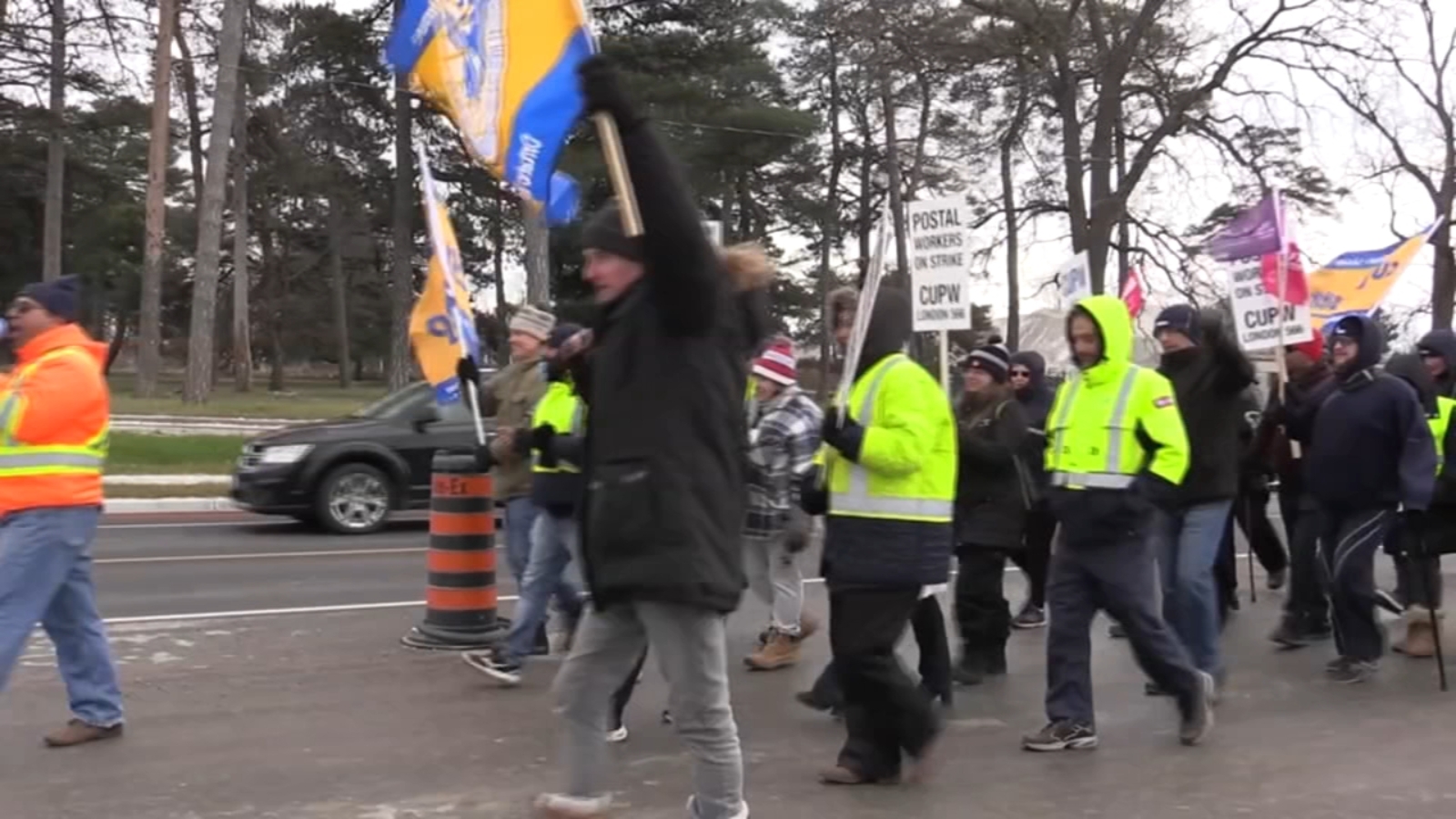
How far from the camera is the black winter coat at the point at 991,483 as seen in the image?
750 cm

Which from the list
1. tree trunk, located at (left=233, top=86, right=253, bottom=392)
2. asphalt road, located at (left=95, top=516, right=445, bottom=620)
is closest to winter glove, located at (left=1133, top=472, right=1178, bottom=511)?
asphalt road, located at (left=95, top=516, right=445, bottom=620)

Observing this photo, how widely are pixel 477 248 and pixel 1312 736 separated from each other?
4979 cm

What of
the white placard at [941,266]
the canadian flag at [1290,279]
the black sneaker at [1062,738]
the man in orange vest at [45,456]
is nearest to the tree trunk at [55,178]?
the white placard at [941,266]

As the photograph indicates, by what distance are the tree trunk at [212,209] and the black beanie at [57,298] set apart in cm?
2787

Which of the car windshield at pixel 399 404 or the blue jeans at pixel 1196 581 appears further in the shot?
the car windshield at pixel 399 404

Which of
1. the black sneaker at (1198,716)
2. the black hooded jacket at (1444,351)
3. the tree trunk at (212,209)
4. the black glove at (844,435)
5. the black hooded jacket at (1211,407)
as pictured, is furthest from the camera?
the tree trunk at (212,209)

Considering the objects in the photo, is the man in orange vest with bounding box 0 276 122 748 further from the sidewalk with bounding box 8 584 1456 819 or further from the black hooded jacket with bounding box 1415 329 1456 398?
the black hooded jacket with bounding box 1415 329 1456 398

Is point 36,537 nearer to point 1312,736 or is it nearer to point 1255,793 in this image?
point 1255,793

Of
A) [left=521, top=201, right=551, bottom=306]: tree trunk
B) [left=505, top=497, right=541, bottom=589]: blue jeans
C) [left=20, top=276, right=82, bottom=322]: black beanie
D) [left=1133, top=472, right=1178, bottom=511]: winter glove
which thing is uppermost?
[left=521, top=201, right=551, bottom=306]: tree trunk

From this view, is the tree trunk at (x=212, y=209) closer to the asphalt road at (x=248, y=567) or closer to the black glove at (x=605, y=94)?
the asphalt road at (x=248, y=567)

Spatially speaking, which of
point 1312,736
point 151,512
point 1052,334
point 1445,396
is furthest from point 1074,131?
point 1312,736

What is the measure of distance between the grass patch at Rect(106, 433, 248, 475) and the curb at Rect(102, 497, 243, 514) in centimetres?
312

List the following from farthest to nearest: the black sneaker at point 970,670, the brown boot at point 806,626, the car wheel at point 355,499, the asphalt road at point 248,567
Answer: the car wheel at point 355,499, the asphalt road at point 248,567, the brown boot at point 806,626, the black sneaker at point 970,670

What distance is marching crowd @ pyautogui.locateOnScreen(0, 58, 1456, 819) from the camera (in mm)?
4273
